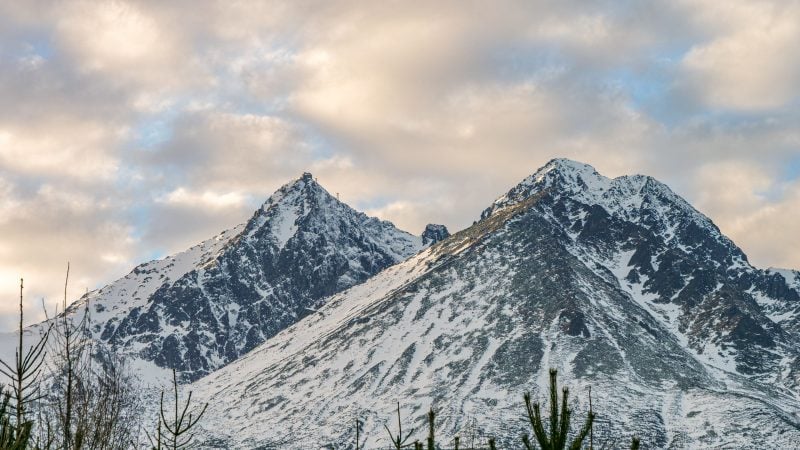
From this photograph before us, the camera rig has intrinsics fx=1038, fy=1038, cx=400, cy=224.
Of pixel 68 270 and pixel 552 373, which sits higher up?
pixel 68 270

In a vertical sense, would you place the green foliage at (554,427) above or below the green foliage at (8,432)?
below

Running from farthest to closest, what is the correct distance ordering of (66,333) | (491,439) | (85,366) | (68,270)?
(85,366) → (68,270) → (66,333) → (491,439)

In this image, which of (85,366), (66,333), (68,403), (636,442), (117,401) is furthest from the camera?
(117,401)

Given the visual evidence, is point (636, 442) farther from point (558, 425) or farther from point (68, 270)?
point (68, 270)

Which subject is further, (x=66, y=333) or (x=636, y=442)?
(x=66, y=333)

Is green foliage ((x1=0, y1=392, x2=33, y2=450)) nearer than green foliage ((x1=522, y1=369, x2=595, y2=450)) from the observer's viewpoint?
Yes

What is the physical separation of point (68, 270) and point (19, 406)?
767 cm

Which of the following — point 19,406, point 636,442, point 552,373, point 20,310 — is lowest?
point 636,442

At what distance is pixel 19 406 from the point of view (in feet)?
73.1

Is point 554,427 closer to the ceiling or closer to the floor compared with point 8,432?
closer to the floor

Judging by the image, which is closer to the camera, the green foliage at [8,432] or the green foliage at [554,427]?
the green foliage at [8,432]

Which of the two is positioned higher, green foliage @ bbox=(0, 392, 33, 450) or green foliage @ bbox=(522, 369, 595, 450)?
green foliage @ bbox=(0, 392, 33, 450)

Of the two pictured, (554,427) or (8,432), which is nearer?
(554,427)

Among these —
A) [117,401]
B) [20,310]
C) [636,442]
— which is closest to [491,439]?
[636,442]
